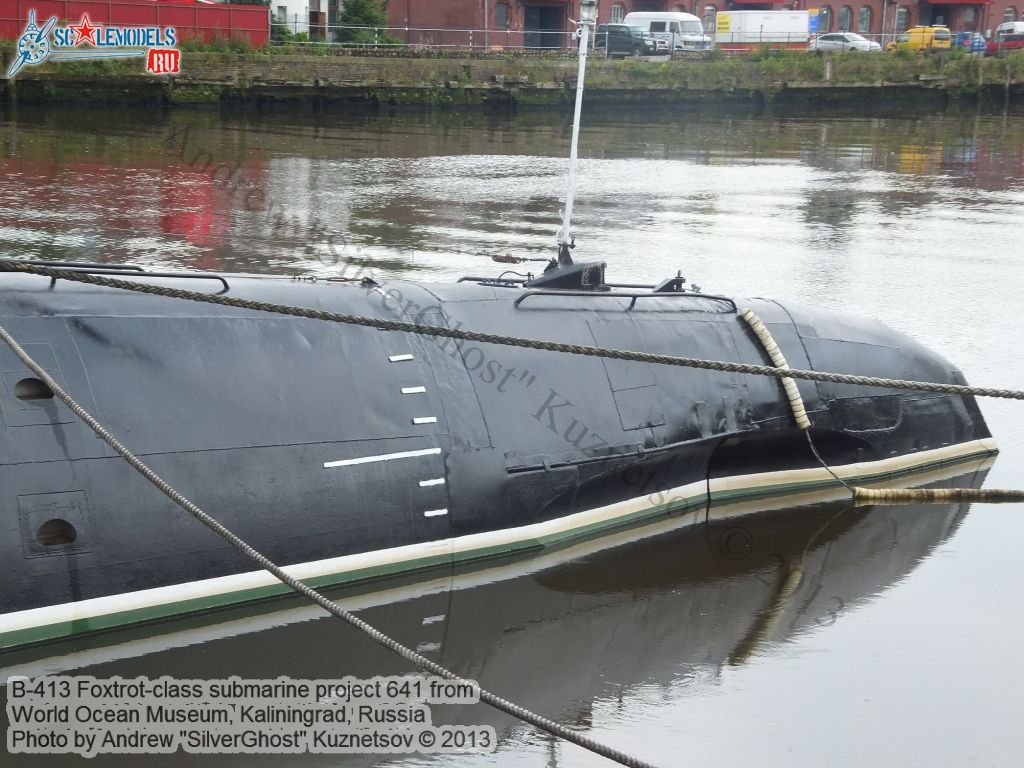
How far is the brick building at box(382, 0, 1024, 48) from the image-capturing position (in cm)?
6016

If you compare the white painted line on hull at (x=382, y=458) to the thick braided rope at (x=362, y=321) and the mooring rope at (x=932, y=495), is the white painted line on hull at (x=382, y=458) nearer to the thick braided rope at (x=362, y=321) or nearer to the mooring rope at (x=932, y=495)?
the thick braided rope at (x=362, y=321)

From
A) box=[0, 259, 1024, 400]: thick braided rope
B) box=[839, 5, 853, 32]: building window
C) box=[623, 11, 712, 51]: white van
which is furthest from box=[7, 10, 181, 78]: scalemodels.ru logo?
box=[839, 5, 853, 32]: building window

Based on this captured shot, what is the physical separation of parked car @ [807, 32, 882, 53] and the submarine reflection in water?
5285 centimetres

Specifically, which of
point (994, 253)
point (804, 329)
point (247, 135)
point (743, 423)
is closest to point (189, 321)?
point (743, 423)

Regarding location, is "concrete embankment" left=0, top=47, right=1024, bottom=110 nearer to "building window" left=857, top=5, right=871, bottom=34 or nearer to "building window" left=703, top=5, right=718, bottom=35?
"building window" left=703, top=5, right=718, bottom=35

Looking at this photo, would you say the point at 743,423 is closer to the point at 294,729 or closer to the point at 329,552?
the point at 329,552

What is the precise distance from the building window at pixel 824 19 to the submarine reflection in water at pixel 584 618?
6483 centimetres

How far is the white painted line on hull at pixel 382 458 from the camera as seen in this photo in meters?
8.62

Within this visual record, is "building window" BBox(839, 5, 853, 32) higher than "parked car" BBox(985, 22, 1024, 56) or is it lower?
higher

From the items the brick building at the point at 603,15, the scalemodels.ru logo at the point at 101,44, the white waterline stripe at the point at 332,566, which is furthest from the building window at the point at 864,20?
the white waterline stripe at the point at 332,566

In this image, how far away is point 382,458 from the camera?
8797 millimetres

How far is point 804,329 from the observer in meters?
11.7

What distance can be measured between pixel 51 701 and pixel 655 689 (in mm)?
3832

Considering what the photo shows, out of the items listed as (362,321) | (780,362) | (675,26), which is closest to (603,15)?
(675,26)
